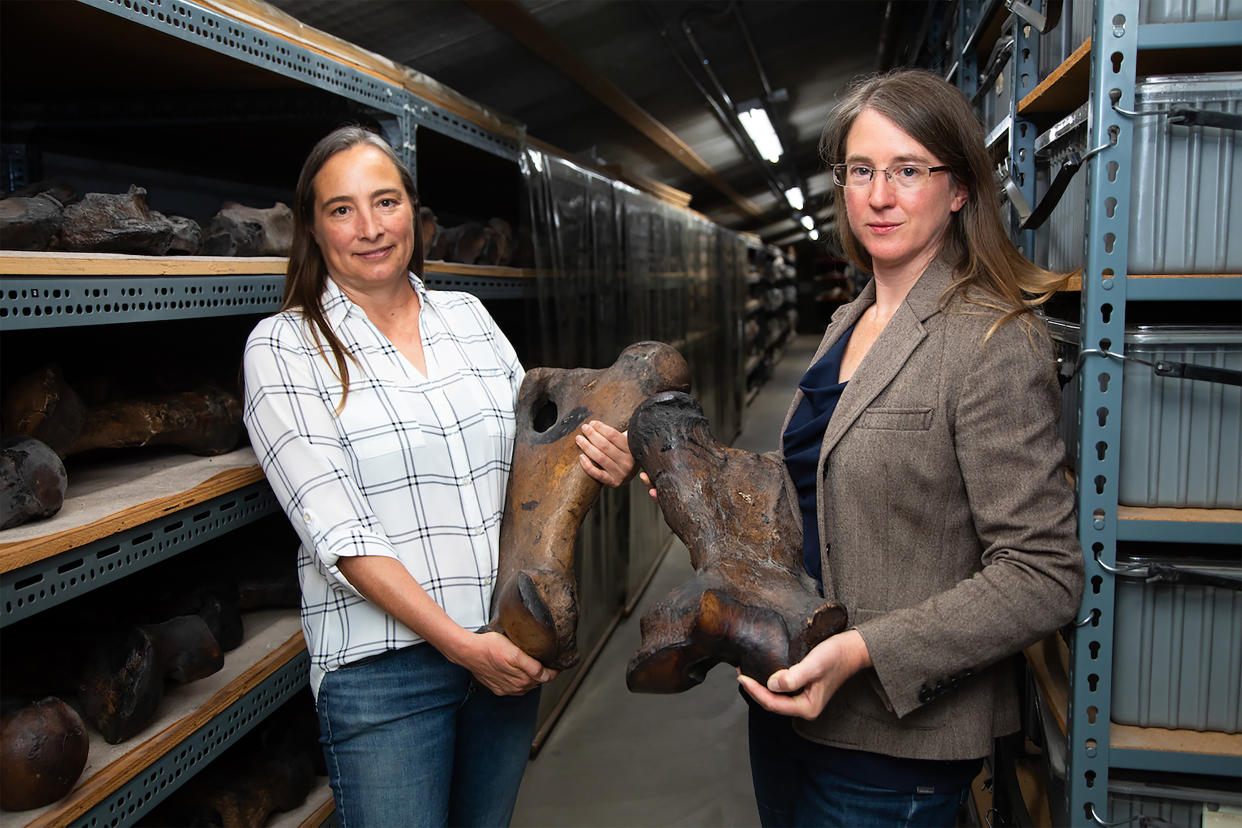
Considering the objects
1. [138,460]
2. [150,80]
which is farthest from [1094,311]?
[150,80]

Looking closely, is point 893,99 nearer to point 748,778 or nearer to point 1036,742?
point 1036,742

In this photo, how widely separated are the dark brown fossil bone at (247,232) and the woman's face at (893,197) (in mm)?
1131

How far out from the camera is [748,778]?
2.75 m

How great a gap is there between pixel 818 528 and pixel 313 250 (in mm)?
920

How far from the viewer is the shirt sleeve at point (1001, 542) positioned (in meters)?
0.99

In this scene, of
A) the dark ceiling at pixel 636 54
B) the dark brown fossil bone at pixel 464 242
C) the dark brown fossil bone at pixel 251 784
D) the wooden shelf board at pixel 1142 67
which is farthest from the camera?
the dark ceiling at pixel 636 54

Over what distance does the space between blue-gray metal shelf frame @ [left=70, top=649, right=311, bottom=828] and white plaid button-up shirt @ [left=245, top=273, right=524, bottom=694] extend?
1.05 ft

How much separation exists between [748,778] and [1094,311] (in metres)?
2.05

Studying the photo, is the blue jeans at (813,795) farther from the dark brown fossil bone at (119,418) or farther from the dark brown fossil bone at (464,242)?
the dark brown fossil bone at (464,242)

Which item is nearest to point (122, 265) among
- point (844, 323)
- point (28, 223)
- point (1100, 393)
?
point (28, 223)

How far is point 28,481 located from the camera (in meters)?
1.22

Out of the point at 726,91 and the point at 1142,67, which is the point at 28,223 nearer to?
the point at 1142,67

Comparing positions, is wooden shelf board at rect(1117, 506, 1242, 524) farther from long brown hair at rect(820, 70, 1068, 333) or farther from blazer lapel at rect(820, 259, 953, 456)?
blazer lapel at rect(820, 259, 953, 456)

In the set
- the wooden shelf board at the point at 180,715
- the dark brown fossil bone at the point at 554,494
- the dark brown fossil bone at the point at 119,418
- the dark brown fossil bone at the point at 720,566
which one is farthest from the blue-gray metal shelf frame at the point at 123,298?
the dark brown fossil bone at the point at 720,566
